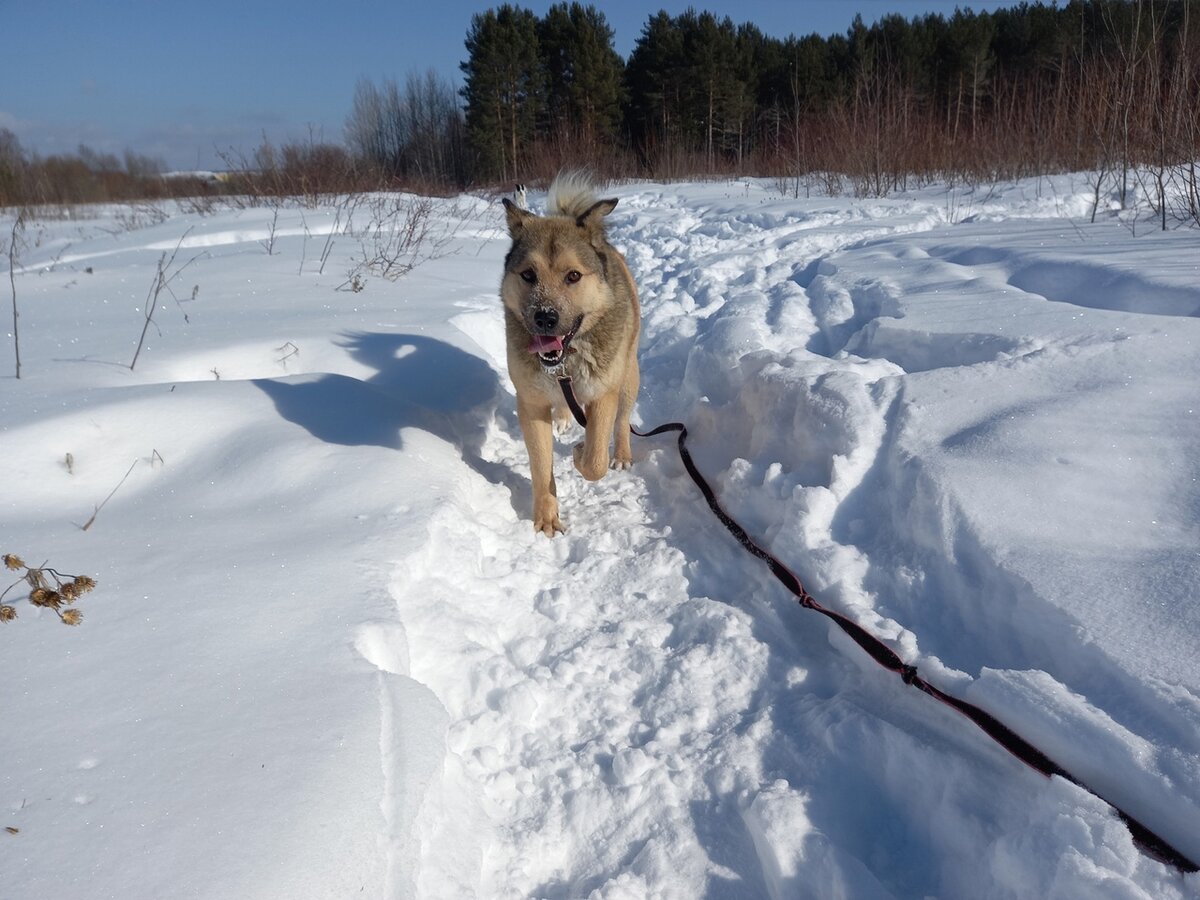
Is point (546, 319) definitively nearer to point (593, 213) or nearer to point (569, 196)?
point (593, 213)

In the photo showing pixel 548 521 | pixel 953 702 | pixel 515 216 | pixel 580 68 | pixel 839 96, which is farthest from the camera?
pixel 580 68

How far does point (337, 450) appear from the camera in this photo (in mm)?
3225

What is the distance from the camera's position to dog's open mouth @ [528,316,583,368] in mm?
3143

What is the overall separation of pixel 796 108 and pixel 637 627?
12978 millimetres

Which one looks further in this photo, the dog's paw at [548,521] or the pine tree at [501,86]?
the pine tree at [501,86]

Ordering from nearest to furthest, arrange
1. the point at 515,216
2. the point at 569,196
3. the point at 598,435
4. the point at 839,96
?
the point at 598,435, the point at 515,216, the point at 569,196, the point at 839,96

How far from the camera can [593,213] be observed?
12.0ft

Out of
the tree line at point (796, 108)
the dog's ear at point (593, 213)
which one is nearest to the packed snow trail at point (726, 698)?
the dog's ear at point (593, 213)

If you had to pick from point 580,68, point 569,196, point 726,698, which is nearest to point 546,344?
point 569,196

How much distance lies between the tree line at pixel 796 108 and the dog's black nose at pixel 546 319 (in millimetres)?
4970

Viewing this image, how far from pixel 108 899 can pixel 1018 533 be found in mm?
2436

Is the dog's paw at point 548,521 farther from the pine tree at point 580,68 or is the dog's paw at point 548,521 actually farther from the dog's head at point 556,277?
A: the pine tree at point 580,68

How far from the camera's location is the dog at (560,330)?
3.21 meters

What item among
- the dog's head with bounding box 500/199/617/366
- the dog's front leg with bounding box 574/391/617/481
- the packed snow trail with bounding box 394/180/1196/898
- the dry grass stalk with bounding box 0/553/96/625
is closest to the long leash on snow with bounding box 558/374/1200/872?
the packed snow trail with bounding box 394/180/1196/898
